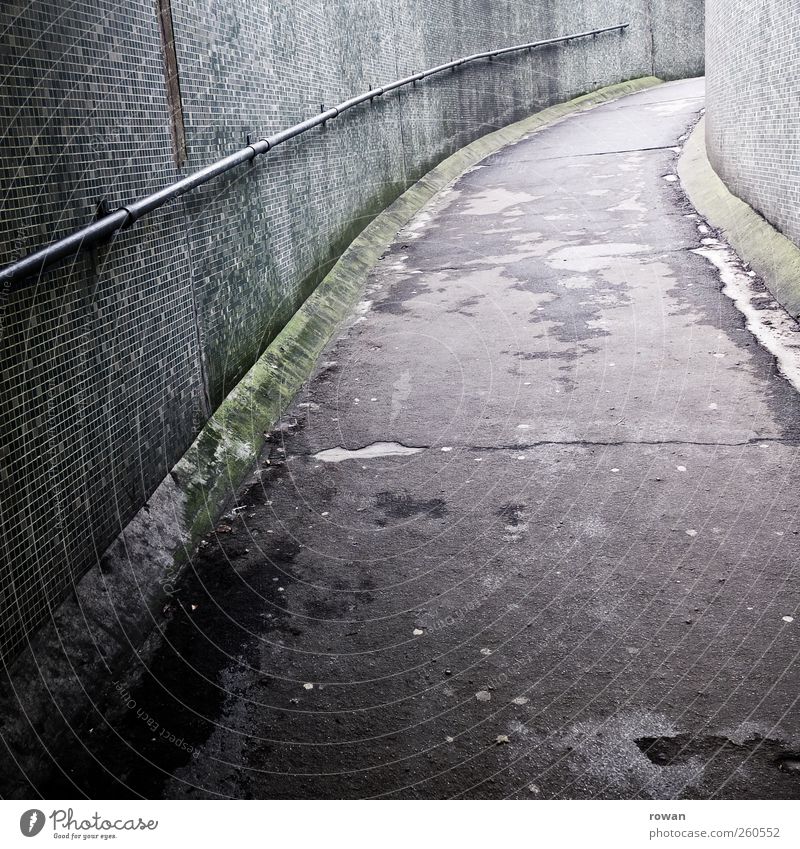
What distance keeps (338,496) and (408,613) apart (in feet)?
4.11

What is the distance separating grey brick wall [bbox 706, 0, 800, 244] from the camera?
7.08 metres

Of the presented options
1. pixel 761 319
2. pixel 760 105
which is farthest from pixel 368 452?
pixel 760 105

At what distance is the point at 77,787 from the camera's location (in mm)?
2939

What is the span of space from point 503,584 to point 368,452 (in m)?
1.72

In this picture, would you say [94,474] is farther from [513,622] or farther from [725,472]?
[725,472]

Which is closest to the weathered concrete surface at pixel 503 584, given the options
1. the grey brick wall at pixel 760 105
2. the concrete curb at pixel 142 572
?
the concrete curb at pixel 142 572

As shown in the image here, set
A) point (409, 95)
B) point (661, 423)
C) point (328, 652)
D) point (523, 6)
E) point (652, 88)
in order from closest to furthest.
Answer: point (328, 652)
point (661, 423)
point (409, 95)
point (523, 6)
point (652, 88)

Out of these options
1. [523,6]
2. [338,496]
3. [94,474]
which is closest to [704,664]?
[338,496]

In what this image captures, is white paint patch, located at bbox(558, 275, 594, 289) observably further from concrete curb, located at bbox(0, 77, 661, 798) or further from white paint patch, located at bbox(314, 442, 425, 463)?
white paint patch, located at bbox(314, 442, 425, 463)

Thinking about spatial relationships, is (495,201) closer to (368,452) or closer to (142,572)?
(368,452)

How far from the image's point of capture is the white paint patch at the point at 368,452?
5309 mm

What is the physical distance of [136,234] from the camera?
4.33 m

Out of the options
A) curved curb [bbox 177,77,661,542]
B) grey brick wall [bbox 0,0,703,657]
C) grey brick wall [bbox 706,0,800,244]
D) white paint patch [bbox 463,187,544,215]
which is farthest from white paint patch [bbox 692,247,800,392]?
grey brick wall [bbox 0,0,703,657]

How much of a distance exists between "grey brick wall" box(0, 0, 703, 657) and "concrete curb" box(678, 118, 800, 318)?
3.98 meters
